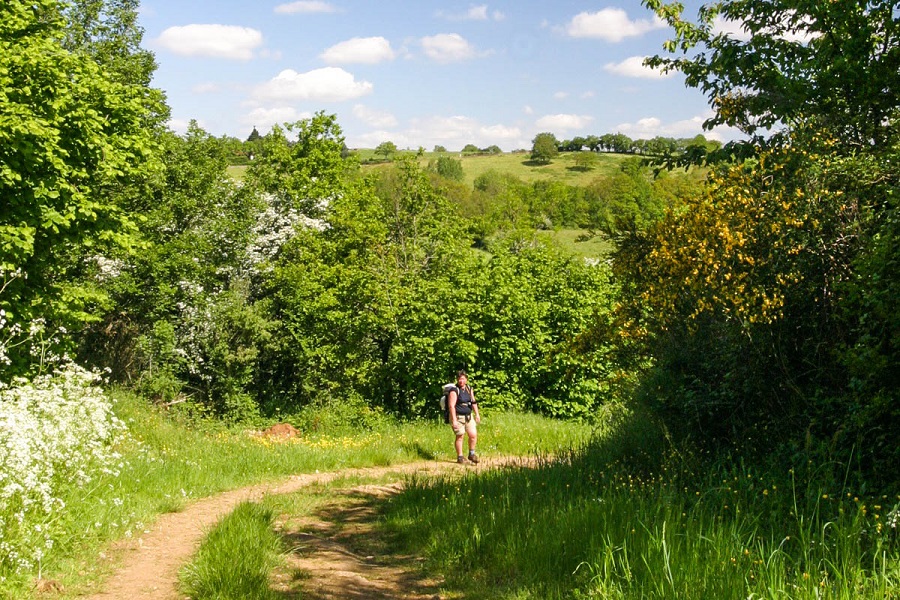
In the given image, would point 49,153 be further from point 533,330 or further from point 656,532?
point 533,330

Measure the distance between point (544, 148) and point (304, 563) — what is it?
102548 millimetres

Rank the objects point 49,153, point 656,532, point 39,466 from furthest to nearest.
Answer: point 49,153, point 39,466, point 656,532

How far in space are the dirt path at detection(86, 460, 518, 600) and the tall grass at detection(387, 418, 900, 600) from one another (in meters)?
0.45

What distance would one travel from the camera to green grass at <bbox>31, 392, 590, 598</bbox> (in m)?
6.94

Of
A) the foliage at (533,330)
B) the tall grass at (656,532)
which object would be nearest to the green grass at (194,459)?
the foliage at (533,330)

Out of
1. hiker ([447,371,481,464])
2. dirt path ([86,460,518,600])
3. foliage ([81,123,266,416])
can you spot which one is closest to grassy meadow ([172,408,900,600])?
dirt path ([86,460,518,600])

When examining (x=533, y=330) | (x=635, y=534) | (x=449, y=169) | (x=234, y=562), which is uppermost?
(x=449, y=169)

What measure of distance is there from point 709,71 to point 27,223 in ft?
38.3

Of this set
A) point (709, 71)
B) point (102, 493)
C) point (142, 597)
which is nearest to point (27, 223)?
point (102, 493)

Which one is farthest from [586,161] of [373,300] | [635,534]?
[635,534]

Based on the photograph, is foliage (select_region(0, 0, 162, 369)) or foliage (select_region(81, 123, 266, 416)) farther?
foliage (select_region(81, 123, 266, 416))

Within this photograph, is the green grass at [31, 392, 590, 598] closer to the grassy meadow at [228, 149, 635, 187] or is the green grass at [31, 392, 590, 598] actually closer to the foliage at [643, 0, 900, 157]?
the foliage at [643, 0, 900, 157]

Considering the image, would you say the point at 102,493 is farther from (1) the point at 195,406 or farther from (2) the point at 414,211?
(2) the point at 414,211

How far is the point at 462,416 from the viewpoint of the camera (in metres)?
14.3
